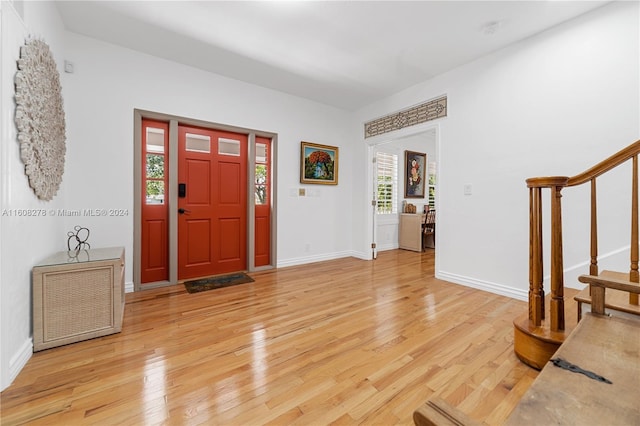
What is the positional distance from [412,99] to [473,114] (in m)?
0.93

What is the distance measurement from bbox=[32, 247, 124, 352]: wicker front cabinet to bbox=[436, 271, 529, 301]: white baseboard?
3.46 metres

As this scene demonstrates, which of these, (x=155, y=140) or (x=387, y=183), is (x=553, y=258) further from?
(x=387, y=183)

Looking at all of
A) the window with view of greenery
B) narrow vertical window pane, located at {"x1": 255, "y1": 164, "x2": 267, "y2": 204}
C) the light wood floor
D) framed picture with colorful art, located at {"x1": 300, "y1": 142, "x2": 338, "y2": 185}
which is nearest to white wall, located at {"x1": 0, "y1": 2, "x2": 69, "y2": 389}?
the light wood floor

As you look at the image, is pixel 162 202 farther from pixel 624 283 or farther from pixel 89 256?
pixel 624 283

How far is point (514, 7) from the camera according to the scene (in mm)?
2281

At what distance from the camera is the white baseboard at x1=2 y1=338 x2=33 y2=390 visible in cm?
150

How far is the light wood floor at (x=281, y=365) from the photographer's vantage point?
130 centimetres

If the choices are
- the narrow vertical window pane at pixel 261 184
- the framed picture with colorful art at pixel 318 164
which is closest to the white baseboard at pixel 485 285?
the framed picture with colorful art at pixel 318 164

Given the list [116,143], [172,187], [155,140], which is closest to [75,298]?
[172,187]

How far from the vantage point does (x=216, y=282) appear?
331 cm

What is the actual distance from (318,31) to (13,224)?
109 inches

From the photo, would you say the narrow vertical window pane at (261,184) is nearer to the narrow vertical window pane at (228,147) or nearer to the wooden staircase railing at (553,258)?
the narrow vertical window pane at (228,147)

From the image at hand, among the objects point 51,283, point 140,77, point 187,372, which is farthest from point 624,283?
point 140,77

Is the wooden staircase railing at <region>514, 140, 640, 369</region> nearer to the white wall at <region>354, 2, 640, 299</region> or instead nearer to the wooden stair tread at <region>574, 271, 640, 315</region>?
the wooden stair tread at <region>574, 271, 640, 315</region>
